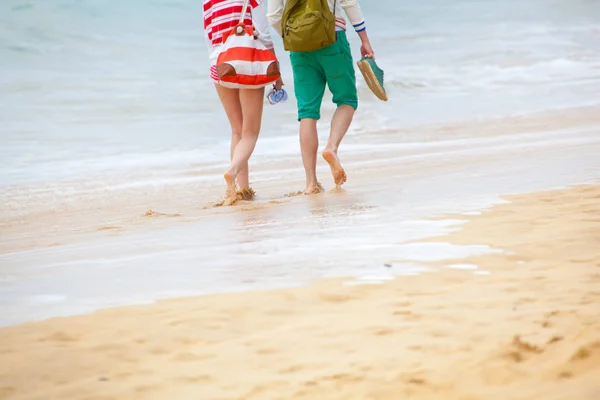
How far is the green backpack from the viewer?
212 inches

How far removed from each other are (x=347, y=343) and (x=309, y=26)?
11.8ft

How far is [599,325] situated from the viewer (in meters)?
2.03

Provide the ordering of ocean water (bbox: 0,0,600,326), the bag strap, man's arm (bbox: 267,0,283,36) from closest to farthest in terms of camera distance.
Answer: ocean water (bbox: 0,0,600,326) < the bag strap < man's arm (bbox: 267,0,283,36)

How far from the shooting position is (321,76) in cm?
583

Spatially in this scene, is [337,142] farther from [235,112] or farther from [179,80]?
[179,80]

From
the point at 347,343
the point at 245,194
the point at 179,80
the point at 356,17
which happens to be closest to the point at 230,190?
the point at 245,194

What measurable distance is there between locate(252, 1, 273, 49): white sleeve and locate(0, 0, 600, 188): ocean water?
397cm

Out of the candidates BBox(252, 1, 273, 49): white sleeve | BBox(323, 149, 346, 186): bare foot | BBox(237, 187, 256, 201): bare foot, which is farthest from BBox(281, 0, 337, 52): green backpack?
BBox(237, 187, 256, 201): bare foot

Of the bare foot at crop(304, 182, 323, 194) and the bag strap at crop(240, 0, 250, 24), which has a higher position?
the bag strap at crop(240, 0, 250, 24)

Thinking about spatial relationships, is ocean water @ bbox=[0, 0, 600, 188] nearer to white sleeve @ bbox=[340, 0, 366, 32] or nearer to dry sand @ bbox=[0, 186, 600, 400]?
white sleeve @ bbox=[340, 0, 366, 32]

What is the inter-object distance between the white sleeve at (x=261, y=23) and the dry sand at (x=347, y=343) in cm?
309

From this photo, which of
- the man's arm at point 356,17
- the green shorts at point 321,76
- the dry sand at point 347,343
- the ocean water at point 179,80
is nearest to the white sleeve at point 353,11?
the man's arm at point 356,17

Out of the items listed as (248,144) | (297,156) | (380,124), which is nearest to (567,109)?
(380,124)

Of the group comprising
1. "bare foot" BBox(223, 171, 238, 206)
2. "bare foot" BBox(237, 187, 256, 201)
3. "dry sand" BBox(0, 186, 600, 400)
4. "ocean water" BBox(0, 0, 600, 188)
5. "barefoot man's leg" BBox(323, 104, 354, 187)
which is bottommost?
"ocean water" BBox(0, 0, 600, 188)
